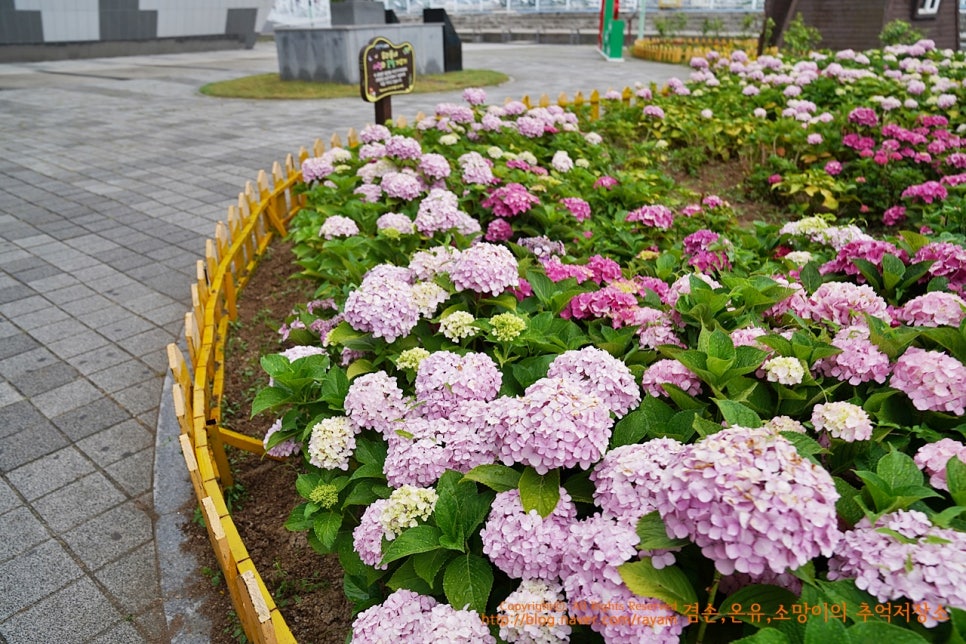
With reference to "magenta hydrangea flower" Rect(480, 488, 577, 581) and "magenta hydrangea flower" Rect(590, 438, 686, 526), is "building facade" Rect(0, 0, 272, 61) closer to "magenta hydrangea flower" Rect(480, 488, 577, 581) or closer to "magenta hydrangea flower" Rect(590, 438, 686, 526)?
"magenta hydrangea flower" Rect(480, 488, 577, 581)

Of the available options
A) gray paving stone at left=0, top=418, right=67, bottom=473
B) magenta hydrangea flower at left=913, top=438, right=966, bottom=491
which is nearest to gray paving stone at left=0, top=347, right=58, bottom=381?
gray paving stone at left=0, top=418, right=67, bottom=473

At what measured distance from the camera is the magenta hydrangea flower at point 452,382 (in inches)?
74.6

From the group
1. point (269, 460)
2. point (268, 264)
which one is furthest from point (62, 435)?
point (268, 264)

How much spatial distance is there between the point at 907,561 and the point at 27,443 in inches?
144

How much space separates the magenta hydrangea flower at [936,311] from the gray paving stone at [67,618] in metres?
2.89

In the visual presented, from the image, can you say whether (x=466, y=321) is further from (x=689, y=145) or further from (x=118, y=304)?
(x=689, y=145)

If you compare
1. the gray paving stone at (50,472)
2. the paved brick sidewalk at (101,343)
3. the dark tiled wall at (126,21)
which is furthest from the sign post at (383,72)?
the dark tiled wall at (126,21)

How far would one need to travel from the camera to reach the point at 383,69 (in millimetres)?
5875

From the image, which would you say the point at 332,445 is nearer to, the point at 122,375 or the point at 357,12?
the point at 122,375

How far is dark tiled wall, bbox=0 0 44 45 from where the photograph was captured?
17.2 m

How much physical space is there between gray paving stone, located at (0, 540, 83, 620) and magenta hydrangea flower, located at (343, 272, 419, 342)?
1.55 metres

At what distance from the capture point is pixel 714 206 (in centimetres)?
439

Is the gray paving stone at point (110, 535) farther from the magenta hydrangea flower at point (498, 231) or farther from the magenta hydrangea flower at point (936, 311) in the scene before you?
the magenta hydrangea flower at point (936, 311)

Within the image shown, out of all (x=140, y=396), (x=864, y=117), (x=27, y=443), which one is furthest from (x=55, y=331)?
(x=864, y=117)
